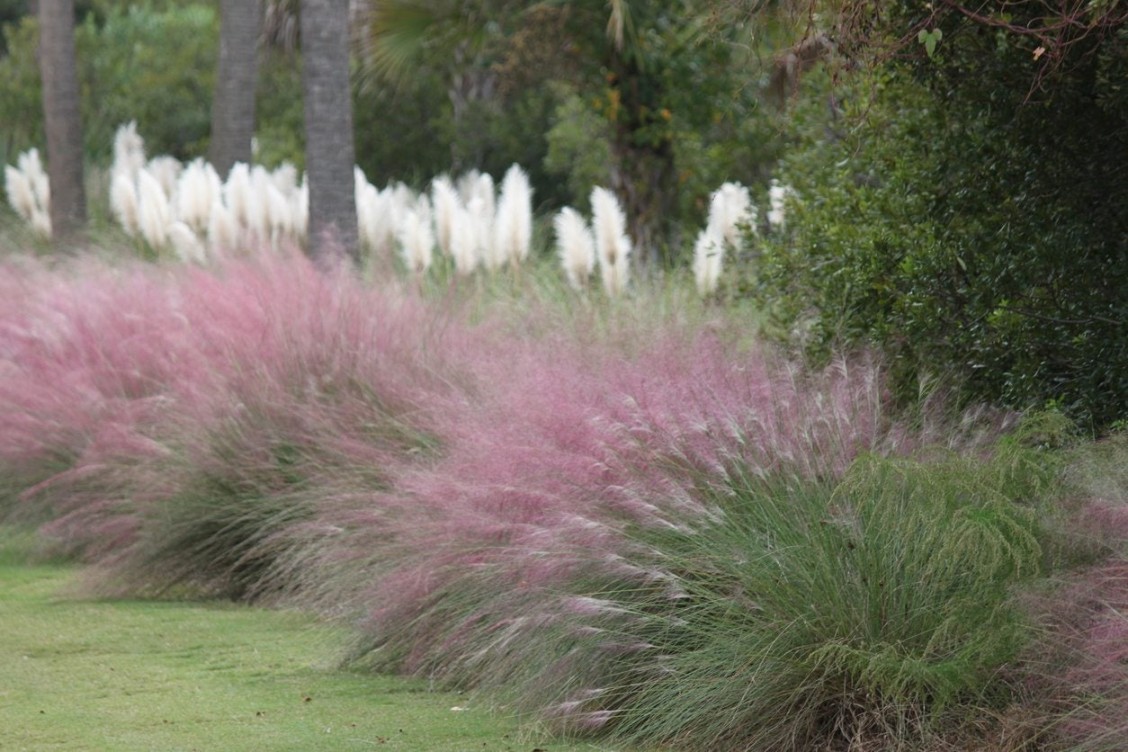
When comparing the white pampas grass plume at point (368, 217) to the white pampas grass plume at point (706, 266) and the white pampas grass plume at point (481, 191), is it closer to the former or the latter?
the white pampas grass plume at point (481, 191)

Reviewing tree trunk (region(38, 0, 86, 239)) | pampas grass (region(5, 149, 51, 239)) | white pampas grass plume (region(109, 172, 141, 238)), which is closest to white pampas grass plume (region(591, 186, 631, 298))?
white pampas grass plume (region(109, 172, 141, 238))

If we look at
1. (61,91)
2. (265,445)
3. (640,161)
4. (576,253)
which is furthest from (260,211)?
(61,91)

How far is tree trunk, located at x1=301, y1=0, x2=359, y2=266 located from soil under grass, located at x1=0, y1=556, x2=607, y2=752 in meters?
4.82

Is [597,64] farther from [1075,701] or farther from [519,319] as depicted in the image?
[1075,701]

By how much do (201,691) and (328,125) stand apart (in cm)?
709

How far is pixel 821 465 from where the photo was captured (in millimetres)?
5375

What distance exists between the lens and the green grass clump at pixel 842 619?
15.3 ft

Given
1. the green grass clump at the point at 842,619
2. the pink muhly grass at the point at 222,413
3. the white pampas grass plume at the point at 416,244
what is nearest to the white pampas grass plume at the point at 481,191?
the white pampas grass plume at the point at 416,244

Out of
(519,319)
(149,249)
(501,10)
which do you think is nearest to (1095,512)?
(519,319)

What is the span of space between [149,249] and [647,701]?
11.2 metres

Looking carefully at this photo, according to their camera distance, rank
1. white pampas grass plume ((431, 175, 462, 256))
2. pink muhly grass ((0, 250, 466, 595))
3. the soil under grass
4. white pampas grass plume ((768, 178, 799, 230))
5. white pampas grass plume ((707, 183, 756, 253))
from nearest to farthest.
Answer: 1. the soil under grass
2. pink muhly grass ((0, 250, 466, 595))
3. white pampas grass plume ((768, 178, 799, 230))
4. white pampas grass plume ((707, 183, 756, 253))
5. white pampas grass plume ((431, 175, 462, 256))

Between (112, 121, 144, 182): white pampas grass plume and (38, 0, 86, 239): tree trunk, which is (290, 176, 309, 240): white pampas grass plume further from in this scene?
(38, 0, 86, 239): tree trunk

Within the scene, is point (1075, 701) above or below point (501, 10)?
below

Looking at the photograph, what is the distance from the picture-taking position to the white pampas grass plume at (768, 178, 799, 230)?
8.73 meters
